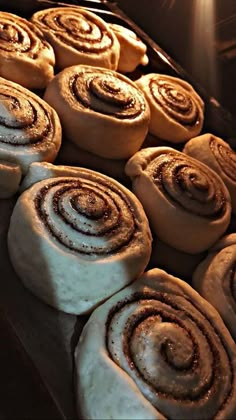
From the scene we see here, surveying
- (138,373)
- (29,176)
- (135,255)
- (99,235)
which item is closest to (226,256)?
(135,255)

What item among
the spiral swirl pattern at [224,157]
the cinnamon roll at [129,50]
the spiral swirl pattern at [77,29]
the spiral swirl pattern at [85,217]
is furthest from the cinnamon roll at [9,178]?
the cinnamon roll at [129,50]

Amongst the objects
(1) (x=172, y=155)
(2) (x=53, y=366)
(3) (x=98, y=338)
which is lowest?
(2) (x=53, y=366)

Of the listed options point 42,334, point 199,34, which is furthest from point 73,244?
point 199,34

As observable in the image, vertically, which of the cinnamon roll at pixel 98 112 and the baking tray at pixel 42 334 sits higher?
the cinnamon roll at pixel 98 112

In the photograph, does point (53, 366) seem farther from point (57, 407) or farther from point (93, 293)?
point (93, 293)

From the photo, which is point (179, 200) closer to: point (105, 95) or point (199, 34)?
point (105, 95)

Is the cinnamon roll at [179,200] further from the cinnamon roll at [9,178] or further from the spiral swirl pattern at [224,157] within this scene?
the cinnamon roll at [9,178]
